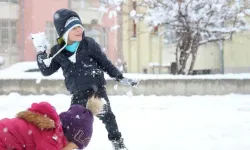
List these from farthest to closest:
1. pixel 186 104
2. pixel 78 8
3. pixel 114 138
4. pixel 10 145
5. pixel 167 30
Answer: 1. pixel 78 8
2. pixel 167 30
3. pixel 186 104
4. pixel 114 138
5. pixel 10 145

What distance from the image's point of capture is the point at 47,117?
2398mm

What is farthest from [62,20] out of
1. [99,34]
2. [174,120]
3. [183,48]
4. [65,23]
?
[99,34]

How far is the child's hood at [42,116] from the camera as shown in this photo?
2.35 metres

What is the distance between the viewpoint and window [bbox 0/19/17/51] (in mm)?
24562

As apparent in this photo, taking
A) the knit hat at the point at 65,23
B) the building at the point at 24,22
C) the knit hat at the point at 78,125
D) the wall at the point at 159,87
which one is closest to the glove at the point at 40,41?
the knit hat at the point at 65,23

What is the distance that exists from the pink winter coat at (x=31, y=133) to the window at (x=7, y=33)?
23083 mm

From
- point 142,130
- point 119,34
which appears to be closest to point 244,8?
point 142,130

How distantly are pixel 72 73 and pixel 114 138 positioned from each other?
0.84 metres

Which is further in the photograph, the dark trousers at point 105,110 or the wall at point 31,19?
the wall at point 31,19

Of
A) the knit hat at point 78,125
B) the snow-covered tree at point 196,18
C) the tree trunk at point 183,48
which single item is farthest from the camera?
the tree trunk at point 183,48

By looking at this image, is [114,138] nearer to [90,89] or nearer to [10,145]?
[90,89]

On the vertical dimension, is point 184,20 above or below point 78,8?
below

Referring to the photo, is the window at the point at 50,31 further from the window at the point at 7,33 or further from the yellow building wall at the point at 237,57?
the yellow building wall at the point at 237,57

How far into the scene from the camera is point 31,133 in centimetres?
234
